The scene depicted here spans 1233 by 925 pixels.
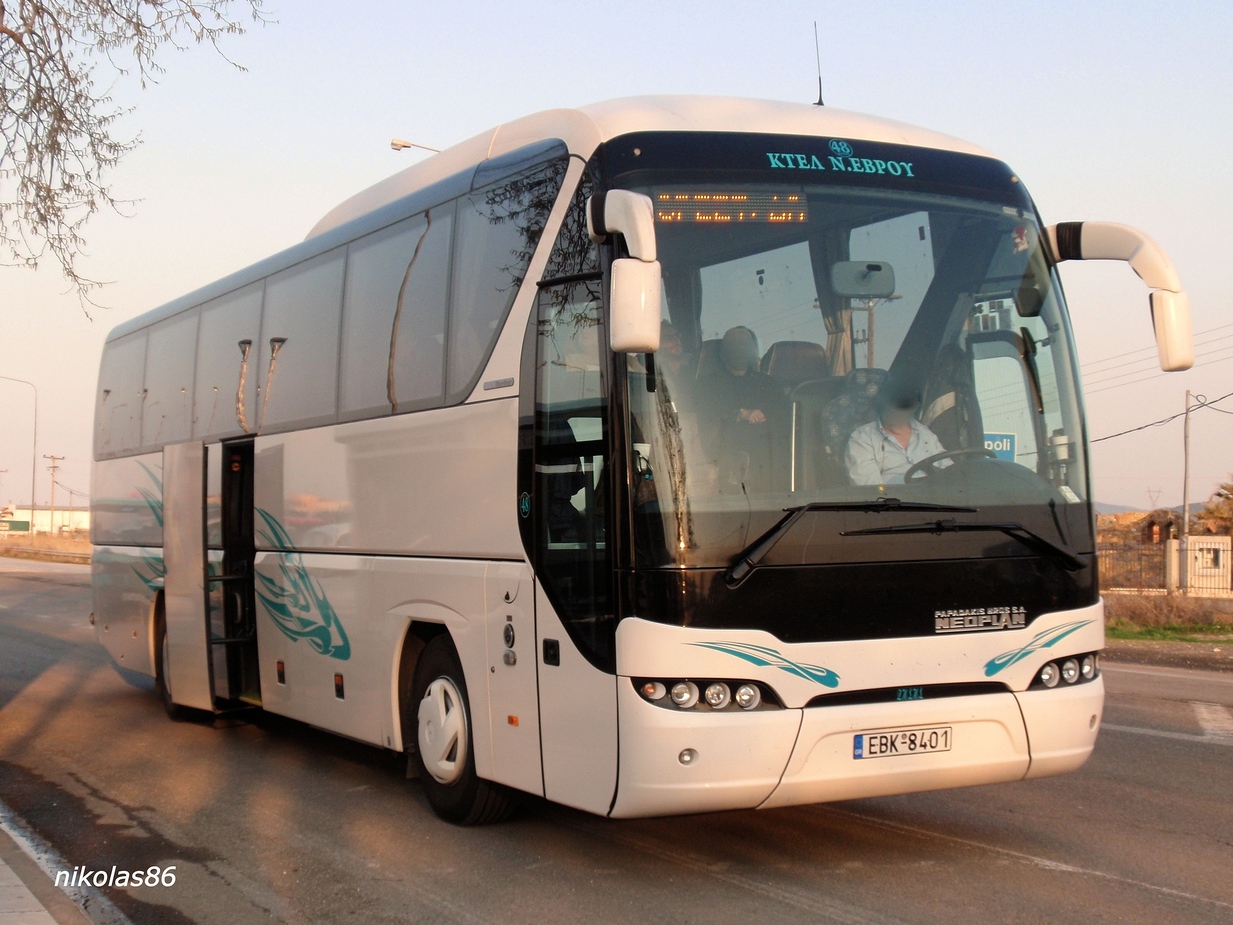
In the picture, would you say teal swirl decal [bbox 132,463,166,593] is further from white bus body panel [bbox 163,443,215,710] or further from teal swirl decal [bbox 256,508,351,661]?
teal swirl decal [bbox 256,508,351,661]

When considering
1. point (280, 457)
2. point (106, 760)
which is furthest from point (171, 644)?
point (280, 457)

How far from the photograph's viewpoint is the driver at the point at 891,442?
5.86 metres

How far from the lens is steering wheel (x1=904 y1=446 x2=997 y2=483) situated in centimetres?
593

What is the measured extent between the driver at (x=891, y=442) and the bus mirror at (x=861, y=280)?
1.38 feet

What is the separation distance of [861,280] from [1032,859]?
284 cm

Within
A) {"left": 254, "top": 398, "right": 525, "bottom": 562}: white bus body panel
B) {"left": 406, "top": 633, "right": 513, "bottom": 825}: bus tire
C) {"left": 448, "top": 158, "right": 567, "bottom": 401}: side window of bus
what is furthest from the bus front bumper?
{"left": 448, "top": 158, "right": 567, "bottom": 401}: side window of bus

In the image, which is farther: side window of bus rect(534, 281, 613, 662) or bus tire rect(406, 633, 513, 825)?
bus tire rect(406, 633, 513, 825)

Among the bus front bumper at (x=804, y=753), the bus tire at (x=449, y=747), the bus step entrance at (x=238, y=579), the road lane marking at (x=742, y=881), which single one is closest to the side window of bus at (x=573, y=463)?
the bus front bumper at (x=804, y=753)

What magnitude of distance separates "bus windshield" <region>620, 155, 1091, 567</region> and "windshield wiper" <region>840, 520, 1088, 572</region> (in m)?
0.01

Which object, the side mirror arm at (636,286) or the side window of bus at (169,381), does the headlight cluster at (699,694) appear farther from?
the side window of bus at (169,381)

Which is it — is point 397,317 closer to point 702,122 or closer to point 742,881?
point 702,122

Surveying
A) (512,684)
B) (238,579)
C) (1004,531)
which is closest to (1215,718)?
(1004,531)

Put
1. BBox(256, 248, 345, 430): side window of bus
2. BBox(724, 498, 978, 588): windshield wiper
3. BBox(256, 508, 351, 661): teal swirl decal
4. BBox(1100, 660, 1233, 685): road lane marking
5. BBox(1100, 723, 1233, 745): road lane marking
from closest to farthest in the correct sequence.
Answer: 1. BBox(724, 498, 978, 588): windshield wiper
2. BBox(256, 508, 351, 661): teal swirl decal
3. BBox(256, 248, 345, 430): side window of bus
4. BBox(1100, 723, 1233, 745): road lane marking
5. BBox(1100, 660, 1233, 685): road lane marking

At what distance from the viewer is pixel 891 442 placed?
19.4ft
